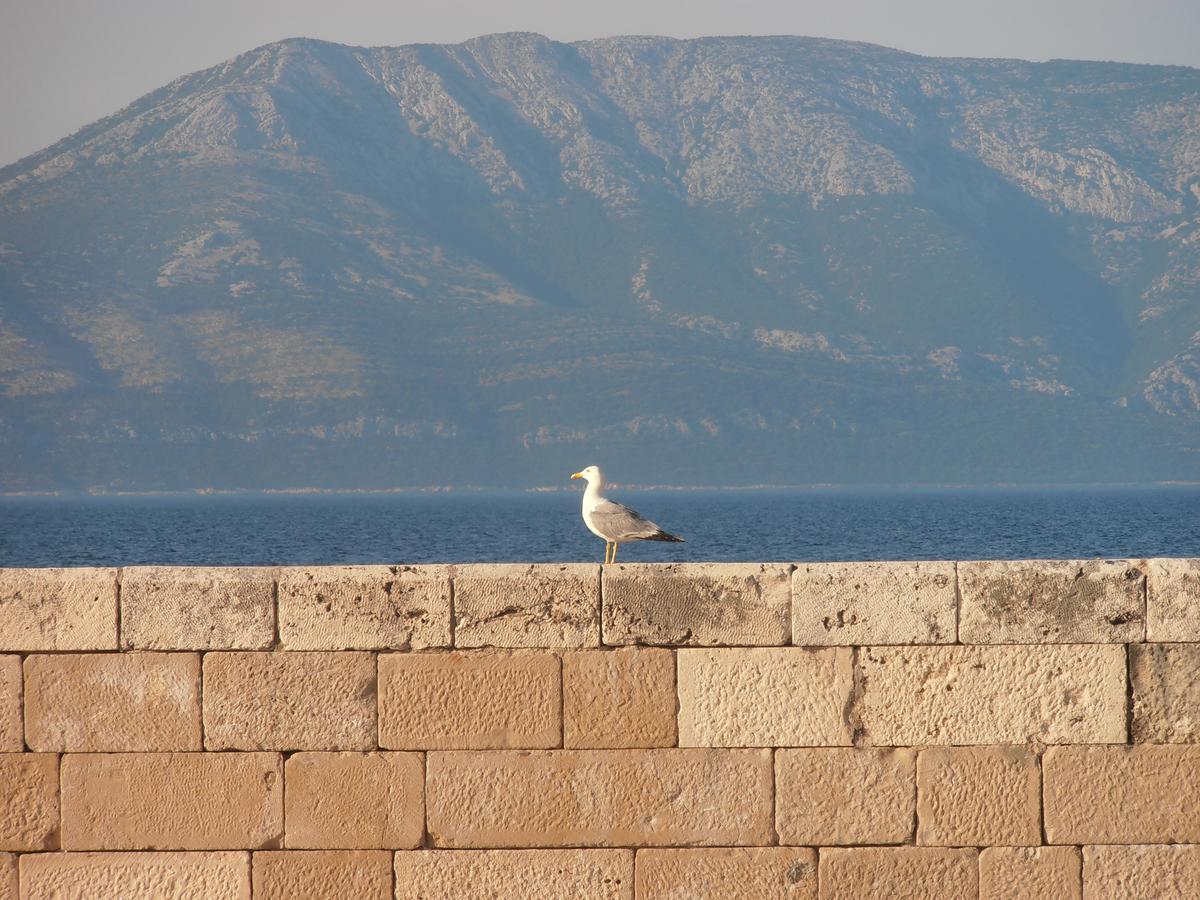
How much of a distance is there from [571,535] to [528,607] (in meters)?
67.4

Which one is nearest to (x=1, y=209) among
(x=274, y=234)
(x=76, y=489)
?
(x=274, y=234)

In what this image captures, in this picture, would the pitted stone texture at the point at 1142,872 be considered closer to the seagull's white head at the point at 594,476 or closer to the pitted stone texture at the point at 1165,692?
the pitted stone texture at the point at 1165,692

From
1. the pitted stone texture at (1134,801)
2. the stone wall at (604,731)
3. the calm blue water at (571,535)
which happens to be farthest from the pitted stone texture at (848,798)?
the calm blue water at (571,535)

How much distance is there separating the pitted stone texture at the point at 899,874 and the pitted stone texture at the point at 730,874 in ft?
0.30

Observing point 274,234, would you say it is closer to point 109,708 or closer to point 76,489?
point 76,489

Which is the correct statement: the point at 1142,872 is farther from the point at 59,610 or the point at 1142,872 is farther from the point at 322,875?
the point at 59,610

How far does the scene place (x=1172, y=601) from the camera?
21.0 ft

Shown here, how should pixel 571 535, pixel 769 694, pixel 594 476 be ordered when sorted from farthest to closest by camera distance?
pixel 571 535 < pixel 594 476 < pixel 769 694

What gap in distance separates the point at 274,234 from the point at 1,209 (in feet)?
116

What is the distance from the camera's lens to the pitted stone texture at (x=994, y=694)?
21.1 feet

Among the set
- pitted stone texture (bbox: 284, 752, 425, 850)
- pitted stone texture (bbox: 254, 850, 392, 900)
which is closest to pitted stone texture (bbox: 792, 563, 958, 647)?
pitted stone texture (bbox: 284, 752, 425, 850)

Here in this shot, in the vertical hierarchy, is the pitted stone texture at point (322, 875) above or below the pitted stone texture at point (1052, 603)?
below

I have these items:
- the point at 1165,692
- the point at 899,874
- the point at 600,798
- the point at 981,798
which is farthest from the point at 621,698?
the point at 1165,692

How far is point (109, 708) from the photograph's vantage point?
6.61 m
